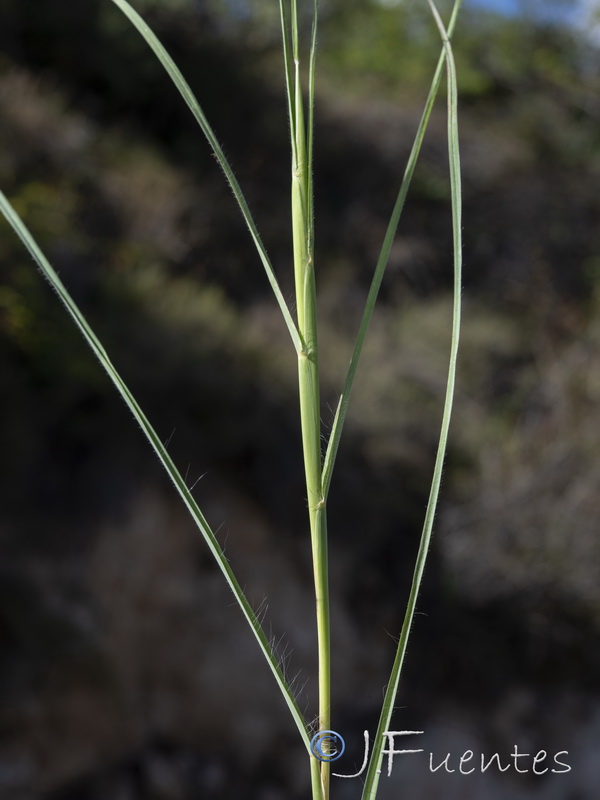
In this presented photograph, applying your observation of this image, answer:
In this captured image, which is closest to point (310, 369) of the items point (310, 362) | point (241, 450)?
point (310, 362)

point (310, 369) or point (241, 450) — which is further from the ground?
point (310, 369)

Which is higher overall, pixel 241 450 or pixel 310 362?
pixel 310 362

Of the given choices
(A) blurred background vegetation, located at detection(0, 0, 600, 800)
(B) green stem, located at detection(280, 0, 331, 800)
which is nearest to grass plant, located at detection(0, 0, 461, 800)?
(B) green stem, located at detection(280, 0, 331, 800)

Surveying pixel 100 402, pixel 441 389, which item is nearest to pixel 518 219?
pixel 441 389

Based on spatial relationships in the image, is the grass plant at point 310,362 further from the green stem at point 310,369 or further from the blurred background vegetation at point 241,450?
the blurred background vegetation at point 241,450

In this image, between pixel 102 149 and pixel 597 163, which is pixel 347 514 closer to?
pixel 102 149

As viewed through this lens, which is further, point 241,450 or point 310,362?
point 241,450

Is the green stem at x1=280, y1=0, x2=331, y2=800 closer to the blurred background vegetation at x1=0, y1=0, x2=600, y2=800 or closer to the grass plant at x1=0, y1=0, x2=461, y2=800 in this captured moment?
the grass plant at x1=0, y1=0, x2=461, y2=800

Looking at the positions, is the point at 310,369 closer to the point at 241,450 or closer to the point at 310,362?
the point at 310,362

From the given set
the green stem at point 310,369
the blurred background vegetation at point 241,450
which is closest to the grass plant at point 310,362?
the green stem at point 310,369
